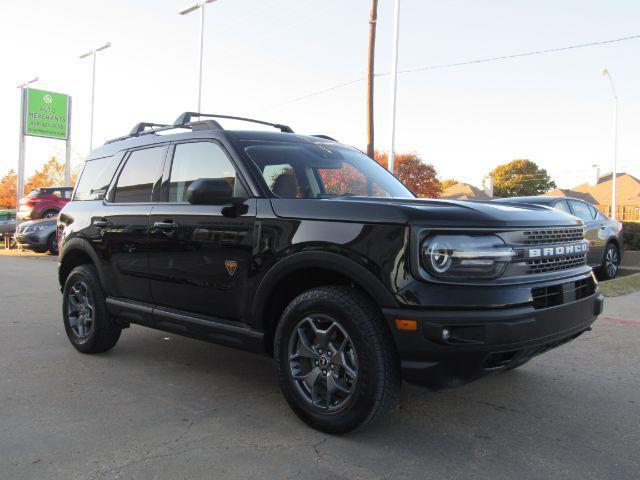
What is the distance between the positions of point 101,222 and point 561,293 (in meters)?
3.76

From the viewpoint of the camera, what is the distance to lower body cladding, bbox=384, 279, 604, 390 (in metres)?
2.92

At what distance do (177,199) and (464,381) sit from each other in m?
2.55

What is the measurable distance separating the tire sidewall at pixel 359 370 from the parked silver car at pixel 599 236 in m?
7.50

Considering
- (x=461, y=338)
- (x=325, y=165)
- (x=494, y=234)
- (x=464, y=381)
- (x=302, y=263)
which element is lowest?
(x=464, y=381)

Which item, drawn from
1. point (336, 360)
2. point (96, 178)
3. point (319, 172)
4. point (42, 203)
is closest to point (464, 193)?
point (42, 203)

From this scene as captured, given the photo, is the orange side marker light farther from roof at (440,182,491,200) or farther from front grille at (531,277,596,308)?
roof at (440,182,491,200)

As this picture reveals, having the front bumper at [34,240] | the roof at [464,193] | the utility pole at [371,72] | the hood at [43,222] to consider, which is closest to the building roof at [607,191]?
the roof at [464,193]

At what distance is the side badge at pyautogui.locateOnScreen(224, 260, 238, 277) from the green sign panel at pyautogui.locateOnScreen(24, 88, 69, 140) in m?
31.5

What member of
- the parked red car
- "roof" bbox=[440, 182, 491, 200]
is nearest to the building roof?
"roof" bbox=[440, 182, 491, 200]

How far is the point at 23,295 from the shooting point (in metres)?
9.16

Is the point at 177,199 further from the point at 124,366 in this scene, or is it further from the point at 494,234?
the point at 494,234

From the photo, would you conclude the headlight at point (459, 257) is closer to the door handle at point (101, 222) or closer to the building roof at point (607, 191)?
the door handle at point (101, 222)

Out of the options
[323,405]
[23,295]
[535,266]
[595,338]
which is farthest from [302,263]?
[23,295]

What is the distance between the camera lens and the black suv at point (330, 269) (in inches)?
118
